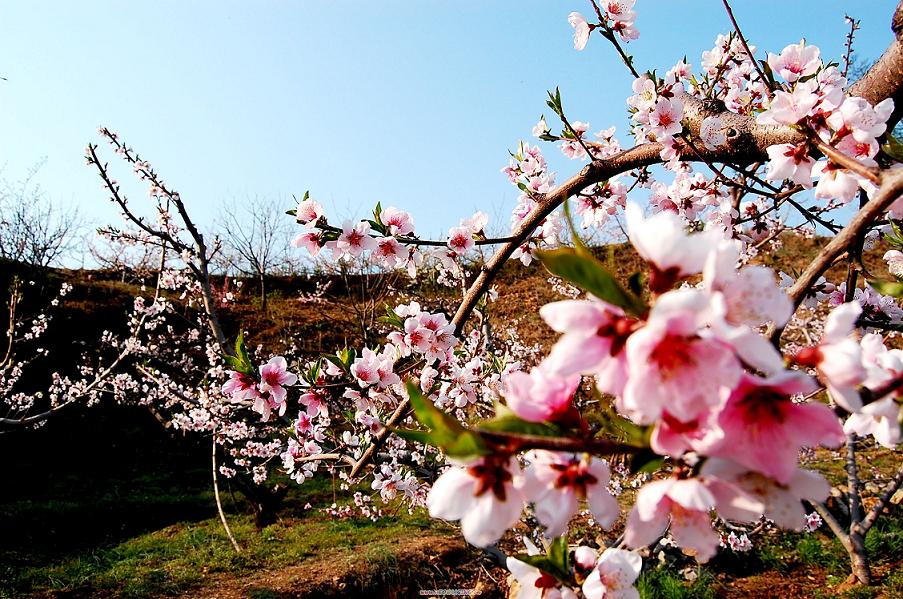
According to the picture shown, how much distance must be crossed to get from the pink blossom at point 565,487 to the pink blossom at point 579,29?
1.84 m

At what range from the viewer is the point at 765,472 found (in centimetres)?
45

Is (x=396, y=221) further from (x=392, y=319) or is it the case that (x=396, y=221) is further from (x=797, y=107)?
(x=797, y=107)

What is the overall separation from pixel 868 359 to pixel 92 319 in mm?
13992

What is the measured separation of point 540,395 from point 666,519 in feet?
0.66

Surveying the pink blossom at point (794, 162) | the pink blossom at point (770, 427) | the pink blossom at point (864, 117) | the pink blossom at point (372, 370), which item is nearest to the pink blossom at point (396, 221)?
the pink blossom at point (372, 370)

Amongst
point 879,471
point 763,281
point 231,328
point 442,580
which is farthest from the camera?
point 231,328

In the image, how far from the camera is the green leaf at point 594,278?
46 centimetres

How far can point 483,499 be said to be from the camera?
517mm

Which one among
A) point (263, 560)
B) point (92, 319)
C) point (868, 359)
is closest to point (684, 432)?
point (868, 359)

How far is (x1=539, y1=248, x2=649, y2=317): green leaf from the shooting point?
0.46 meters

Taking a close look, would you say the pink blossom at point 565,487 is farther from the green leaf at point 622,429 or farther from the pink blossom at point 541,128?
the pink blossom at point 541,128

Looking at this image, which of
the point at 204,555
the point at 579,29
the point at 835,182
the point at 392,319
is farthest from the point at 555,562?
the point at 204,555

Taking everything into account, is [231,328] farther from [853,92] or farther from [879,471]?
[853,92]

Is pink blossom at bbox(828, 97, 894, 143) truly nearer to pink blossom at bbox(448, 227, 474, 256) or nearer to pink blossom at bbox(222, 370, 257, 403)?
pink blossom at bbox(448, 227, 474, 256)
